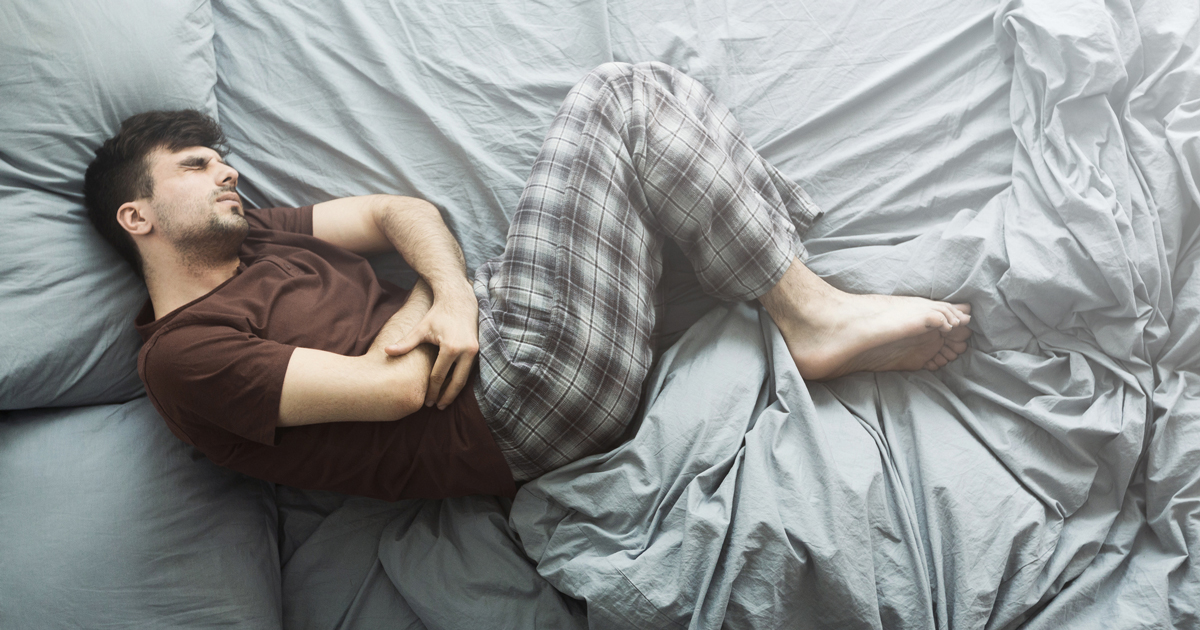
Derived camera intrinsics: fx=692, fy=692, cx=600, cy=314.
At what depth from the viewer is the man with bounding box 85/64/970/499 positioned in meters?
1.01

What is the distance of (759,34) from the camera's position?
1.25m

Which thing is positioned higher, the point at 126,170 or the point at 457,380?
the point at 126,170

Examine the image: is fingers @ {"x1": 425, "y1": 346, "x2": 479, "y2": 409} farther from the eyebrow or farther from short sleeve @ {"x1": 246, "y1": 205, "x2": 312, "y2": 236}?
the eyebrow

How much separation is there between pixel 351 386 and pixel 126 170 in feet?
1.75

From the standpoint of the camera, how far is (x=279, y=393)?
91cm

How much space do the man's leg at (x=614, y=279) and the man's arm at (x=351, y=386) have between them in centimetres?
11

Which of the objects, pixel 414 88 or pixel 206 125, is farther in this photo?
pixel 414 88

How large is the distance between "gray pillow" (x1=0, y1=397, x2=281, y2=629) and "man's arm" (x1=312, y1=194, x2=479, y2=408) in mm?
379

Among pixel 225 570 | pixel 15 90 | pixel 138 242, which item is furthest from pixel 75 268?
pixel 225 570

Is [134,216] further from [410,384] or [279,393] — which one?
[410,384]

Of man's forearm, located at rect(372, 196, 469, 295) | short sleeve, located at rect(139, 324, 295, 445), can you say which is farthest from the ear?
man's forearm, located at rect(372, 196, 469, 295)

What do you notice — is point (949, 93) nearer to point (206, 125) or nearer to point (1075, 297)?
point (1075, 297)

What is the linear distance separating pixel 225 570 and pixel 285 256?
19.1 inches

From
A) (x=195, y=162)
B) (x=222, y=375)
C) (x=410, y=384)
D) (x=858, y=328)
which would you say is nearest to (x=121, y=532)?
(x=222, y=375)
